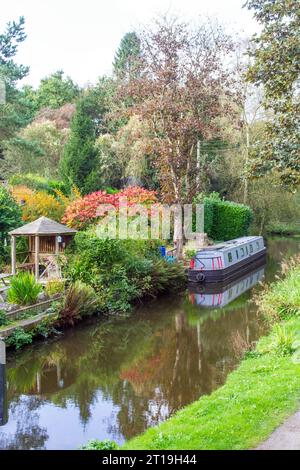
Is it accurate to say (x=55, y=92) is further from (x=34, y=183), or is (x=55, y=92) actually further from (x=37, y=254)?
(x=37, y=254)

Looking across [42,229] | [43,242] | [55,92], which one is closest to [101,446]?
[42,229]

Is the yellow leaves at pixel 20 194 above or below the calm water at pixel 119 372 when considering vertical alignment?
above

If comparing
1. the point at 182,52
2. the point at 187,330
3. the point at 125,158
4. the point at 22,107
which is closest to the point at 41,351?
the point at 187,330

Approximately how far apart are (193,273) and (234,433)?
49.6 ft

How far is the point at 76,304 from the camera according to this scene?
13.7 m

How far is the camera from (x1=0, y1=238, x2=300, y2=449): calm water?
7684 millimetres

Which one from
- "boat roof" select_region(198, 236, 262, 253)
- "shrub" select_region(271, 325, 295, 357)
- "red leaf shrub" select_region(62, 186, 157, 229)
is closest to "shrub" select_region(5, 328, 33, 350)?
"shrub" select_region(271, 325, 295, 357)

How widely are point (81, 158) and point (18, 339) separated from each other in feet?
62.0

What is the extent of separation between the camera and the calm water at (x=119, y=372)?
7684 millimetres

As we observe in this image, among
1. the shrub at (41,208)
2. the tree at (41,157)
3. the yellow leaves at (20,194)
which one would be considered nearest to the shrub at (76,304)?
the shrub at (41,208)

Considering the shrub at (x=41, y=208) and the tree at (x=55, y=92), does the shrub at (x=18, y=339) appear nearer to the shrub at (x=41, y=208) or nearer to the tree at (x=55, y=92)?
the shrub at (x=41, y=208)

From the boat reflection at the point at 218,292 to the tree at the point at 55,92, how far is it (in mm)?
27765

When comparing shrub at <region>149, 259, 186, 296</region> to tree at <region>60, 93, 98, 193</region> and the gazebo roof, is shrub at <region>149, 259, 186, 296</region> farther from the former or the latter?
tree at <region>60, 93, 98, 193</region>

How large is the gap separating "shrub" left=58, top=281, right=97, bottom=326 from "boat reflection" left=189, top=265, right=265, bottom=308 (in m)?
4.67
